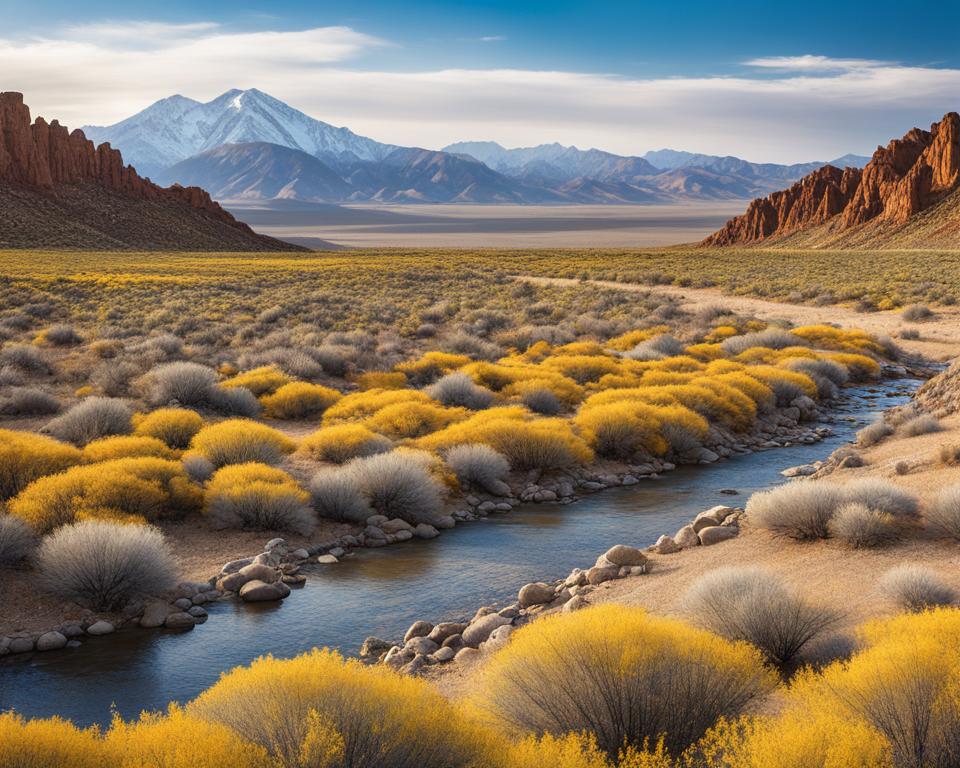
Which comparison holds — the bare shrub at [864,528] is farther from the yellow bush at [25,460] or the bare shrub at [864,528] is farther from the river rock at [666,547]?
the yellow bush at [25,460]

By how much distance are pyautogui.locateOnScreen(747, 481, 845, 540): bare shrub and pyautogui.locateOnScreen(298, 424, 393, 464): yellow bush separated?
7.39m

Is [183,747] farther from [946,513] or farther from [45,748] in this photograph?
[946,513]

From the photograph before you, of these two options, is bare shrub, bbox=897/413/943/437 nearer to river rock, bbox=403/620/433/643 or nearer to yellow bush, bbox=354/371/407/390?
river rock, bbox=403/620/433/643

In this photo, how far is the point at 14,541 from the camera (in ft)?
Answer: 34.8

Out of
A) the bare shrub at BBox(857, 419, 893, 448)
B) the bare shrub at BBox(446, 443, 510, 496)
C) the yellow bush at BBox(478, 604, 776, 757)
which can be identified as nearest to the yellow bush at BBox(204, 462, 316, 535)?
the bare shrub at BBox(446, 443, 510, 496)

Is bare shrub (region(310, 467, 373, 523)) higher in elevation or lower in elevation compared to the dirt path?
lower

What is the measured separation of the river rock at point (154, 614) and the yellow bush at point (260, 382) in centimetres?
1119

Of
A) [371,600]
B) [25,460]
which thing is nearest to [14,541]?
[25,460]

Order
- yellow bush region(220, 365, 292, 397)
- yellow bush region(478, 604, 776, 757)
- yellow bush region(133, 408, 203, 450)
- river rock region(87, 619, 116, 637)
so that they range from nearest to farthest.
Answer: yellow bush region(478, 604, 776, 757) → river rock region(87, 619, 116, 637) → yellow bush region(133, 408, 203, 450) → yellow bush region(220, 365, 292, 397)

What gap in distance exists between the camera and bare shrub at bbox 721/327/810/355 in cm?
2945

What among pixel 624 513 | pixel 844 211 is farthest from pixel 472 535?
pixel 844 211

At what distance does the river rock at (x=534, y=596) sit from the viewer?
10047 millimetres

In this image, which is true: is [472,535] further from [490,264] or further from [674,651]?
[490,264]

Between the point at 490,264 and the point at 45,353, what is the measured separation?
53118 millimetres
